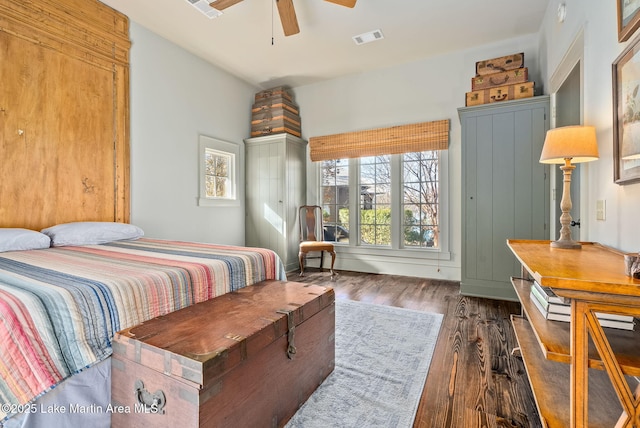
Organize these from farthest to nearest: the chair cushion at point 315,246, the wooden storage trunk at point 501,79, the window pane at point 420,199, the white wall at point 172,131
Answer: the chair cushion at point 315,246
the window pane at point 420,199
the white wall at point 172,131
the wooden storage trunk at point 501,79

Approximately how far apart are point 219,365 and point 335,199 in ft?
12.6

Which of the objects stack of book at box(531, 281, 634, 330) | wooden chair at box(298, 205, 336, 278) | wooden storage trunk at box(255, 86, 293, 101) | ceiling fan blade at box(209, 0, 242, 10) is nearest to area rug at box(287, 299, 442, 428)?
stack of book at box(531, 281, 634, 330)

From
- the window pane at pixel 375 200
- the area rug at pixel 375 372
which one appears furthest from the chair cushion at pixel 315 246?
the area rug at pixel 375 372

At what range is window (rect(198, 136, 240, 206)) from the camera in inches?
159

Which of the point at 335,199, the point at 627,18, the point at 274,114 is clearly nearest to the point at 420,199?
the point at 335,199

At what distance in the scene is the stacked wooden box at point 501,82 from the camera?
310cm

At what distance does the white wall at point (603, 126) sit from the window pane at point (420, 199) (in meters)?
2.04

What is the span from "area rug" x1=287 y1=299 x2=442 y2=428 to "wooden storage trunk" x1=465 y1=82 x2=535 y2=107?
232cm

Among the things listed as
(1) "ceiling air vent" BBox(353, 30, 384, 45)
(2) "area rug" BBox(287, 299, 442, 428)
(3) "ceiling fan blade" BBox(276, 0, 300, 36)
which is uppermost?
(1) "ceiling air vent" BBox(353, 30, 384, 45)

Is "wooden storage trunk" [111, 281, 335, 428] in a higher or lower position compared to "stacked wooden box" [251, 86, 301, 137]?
lower

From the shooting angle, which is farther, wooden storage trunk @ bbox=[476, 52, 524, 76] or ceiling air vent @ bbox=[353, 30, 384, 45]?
ceiling air vent @ bbox=[353, 30, 384, 45]

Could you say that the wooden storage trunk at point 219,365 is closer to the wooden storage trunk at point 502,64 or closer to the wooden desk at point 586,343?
the wooden desk at point 586,343

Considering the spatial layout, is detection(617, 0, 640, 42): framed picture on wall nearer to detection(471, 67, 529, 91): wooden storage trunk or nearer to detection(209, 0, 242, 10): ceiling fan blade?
detection(471, 67, 529, 91): wooden storage trunk

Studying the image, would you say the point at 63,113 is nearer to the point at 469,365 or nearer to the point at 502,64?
the point at 469,365
